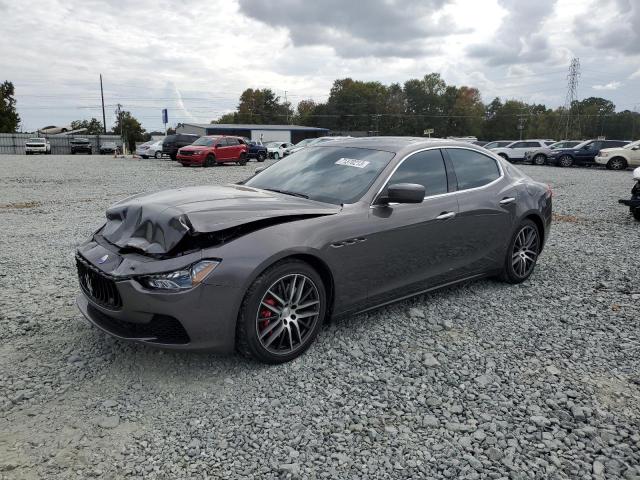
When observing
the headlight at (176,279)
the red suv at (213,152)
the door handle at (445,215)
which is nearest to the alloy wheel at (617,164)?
the red suv at (213,152)

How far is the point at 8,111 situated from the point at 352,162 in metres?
75.8

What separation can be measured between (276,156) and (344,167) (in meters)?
35.2

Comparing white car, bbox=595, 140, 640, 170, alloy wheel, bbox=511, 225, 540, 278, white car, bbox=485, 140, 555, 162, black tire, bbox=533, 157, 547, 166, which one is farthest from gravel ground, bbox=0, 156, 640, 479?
white car, bbox=485, 140, 555, 162

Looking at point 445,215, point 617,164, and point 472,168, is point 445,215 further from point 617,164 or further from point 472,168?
point 617,164

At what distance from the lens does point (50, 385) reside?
3125 millimetres

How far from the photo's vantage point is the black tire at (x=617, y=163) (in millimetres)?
24703

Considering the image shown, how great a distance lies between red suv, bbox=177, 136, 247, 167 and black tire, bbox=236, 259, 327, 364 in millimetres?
22885

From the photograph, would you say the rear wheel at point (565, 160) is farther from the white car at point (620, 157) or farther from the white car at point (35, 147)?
the white car at point (35, 147)

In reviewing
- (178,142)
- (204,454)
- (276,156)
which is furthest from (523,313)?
(276,156)

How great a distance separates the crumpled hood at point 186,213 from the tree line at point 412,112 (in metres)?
92.3

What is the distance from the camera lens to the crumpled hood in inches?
123

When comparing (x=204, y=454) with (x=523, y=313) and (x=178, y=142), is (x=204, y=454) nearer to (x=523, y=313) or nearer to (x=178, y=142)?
(x=523, y=313)

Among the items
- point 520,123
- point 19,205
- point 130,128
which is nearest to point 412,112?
point 520,123

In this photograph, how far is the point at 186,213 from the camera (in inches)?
127
